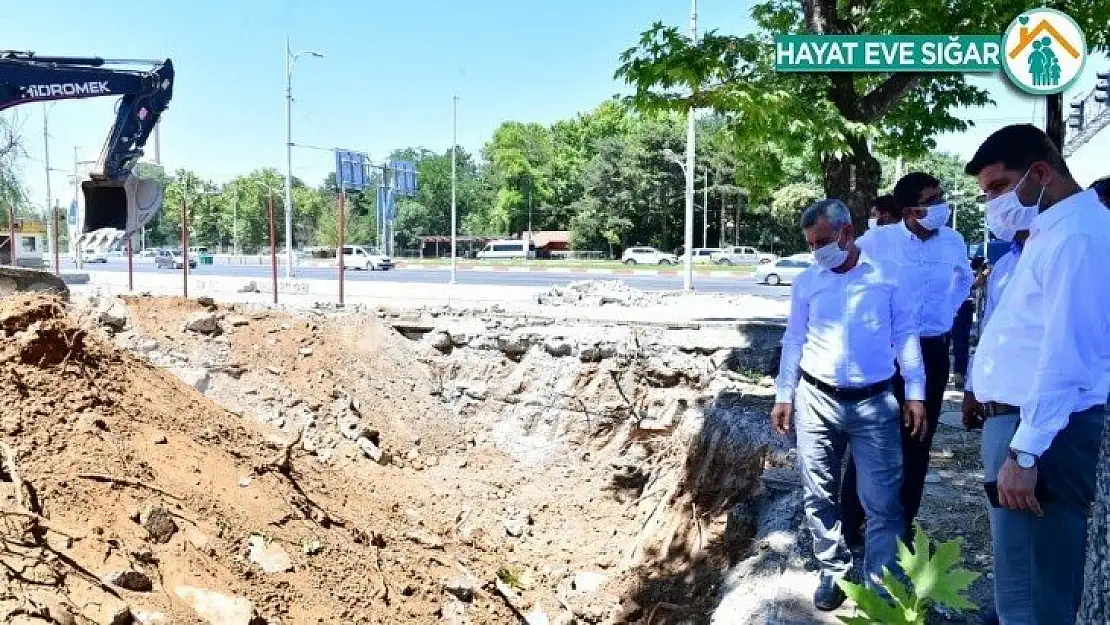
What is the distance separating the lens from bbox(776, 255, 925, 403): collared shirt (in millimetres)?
3338

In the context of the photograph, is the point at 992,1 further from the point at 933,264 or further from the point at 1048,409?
the point at 1048,409

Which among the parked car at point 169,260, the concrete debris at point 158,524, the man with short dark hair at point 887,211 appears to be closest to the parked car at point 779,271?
the man with short dark hair at point 887,211

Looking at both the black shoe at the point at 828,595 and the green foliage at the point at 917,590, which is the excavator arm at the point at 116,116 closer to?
the black shoe at the point at 828,595

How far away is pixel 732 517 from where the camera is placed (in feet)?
16.7

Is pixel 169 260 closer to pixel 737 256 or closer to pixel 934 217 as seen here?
pixel 737 256

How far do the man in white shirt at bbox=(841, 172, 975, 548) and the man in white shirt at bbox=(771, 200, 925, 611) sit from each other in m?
0.29

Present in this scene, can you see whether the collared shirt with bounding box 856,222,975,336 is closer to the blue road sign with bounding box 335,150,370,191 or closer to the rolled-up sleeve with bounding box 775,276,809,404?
the rolled-up sleeve with bounding box 775,276,809,404

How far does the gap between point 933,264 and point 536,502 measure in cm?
467

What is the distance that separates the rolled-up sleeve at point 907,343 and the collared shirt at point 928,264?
0.38m

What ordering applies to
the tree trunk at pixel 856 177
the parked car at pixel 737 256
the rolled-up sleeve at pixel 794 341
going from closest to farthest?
1. the rolled-up sleeve at pixel 794 341
2. the tree trunk at pixel 856 177
3. the parked car at pixel 737 256

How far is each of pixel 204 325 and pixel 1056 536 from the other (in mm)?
8916

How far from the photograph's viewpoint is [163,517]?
4.38 meters

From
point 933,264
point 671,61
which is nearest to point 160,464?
point 933,264

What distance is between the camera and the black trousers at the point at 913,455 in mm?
3658
